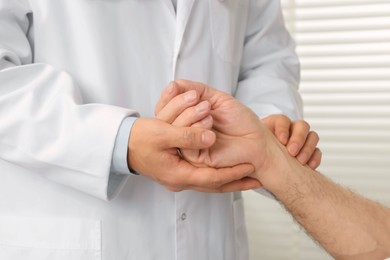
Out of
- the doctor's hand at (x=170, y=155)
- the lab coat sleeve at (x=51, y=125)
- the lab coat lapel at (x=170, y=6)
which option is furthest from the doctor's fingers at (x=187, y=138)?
the lab coat lapel at (x=170, y=6)

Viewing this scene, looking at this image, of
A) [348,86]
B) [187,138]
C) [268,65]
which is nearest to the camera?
[187,138]

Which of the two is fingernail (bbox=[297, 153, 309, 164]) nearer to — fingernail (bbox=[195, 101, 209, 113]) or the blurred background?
fingernail (bbox=[195, 101, 209, 113])

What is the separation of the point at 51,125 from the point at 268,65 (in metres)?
0.69

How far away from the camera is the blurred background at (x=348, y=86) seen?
1.99m

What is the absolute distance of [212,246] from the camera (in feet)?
4.12

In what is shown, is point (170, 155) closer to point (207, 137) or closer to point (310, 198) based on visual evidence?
point (207, 137)

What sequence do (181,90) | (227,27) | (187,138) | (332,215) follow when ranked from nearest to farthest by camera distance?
(187,138) < (181,90) < (332,215) < (227,27)

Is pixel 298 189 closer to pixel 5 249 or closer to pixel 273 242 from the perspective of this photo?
pixel 5 249

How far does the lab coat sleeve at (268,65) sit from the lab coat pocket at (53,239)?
53cm

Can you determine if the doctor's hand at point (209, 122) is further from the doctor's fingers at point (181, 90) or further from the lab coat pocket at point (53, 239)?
the lab coat pocket at point (53, 239)

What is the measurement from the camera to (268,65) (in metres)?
1.51

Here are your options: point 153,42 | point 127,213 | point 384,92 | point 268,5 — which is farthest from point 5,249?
point 384,92

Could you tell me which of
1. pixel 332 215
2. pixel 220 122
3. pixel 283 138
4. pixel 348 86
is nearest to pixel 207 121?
pixel 220 122

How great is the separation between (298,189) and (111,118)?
0.41 m
